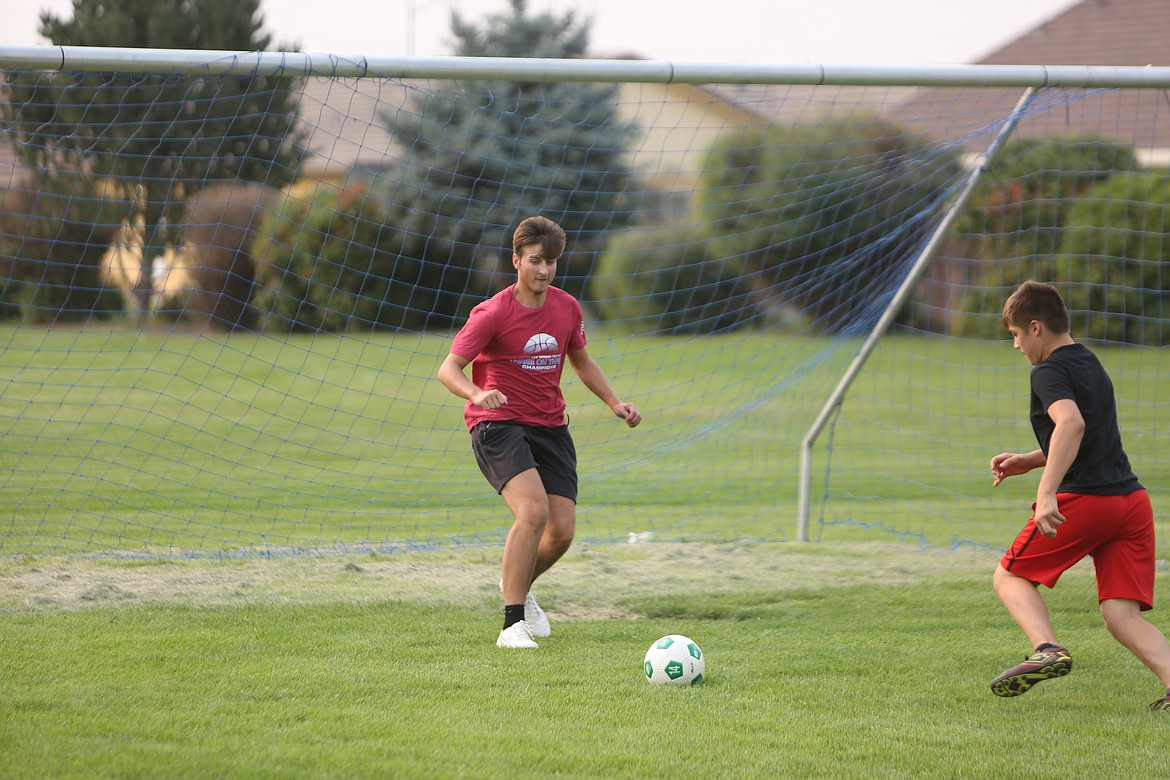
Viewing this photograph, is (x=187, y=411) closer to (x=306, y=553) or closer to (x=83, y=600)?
(x=306, y=553)

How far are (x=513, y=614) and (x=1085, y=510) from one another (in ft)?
7.58

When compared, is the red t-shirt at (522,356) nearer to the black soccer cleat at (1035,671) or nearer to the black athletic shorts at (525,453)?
the black athletic shorts at (525,453)

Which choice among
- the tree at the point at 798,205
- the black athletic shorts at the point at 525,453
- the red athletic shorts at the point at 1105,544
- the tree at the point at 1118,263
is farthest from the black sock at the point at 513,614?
the tree at the point at 1118,263

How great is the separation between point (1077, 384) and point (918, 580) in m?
2.70

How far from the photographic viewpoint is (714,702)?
4070 millimetres

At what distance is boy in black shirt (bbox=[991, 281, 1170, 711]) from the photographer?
3.98 meters

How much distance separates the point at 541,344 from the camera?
5.01 metres

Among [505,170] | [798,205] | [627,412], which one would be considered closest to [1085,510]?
[627,412]

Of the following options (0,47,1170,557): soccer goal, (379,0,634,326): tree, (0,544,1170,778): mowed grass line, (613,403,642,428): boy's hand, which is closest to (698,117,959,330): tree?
(0,47,1170,557): soccer goal

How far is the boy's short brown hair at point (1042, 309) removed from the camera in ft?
13.2

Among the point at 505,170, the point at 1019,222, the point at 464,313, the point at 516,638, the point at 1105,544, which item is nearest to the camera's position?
the point at 1105,544

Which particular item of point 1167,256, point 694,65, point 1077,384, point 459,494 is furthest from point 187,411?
point 1167,256

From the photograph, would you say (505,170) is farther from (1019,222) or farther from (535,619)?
(535,619)

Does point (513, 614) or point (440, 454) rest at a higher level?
point (513, 614)
